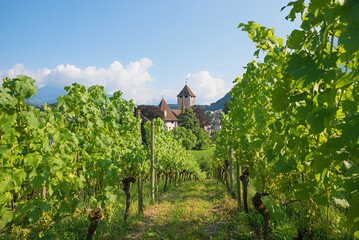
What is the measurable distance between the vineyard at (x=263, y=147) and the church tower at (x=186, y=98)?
6551cm

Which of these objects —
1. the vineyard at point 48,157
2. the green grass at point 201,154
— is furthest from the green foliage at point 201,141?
the vineyard at point 48,157

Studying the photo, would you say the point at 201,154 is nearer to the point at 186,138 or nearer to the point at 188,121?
the point at 186,138

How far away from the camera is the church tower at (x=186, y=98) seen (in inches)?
2800

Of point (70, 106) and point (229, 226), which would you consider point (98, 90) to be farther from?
point (229, 226)

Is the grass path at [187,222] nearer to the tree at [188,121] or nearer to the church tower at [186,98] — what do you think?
the tree at [188,121]

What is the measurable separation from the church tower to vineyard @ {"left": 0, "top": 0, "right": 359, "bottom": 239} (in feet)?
215

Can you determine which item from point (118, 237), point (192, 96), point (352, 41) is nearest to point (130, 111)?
point (118, 237)

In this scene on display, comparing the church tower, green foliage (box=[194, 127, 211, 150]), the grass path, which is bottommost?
the grass path

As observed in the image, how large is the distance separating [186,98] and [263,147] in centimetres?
6986

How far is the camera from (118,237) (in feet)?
14.5

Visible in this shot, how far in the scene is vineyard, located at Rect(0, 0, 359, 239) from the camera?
975mm

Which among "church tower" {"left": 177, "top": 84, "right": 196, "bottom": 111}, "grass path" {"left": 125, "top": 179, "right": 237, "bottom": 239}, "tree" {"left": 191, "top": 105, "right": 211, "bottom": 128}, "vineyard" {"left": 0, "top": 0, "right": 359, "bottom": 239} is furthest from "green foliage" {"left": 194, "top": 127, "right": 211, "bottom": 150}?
"vineyard" {"left": 0, "top": 0, "right": 359, "bottom": 239}

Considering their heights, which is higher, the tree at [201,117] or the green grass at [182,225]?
the tree at [201,117]

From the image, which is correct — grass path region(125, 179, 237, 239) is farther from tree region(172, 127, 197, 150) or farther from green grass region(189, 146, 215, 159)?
tree region(172, 127, 197, 150)
